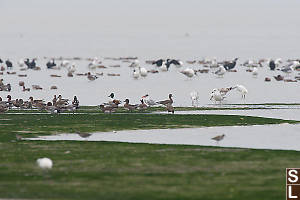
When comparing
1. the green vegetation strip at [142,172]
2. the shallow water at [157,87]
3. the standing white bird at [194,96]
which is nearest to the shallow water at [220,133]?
the green vegetation strip at [142,172]

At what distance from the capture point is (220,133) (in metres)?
42.5

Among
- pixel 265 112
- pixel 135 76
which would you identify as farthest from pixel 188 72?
pixel 265 112

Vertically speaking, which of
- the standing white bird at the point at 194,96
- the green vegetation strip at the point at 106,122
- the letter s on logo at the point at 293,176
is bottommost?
the letter s on logo at the point at 293,176

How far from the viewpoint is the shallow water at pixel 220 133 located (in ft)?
125

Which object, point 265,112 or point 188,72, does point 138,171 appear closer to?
point 265,112

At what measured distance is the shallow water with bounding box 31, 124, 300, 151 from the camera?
3809 cm

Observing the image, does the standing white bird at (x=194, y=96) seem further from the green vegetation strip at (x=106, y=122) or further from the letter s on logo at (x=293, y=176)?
the letter s on logo at (x=293, y=176)

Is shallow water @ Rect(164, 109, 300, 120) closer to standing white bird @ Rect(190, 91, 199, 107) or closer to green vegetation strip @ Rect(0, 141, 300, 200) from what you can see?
standing white bird @ Rect(190, 91, 199, 107)

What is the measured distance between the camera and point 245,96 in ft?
231

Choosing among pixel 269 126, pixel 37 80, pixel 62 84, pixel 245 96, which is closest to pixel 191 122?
pixel 269 126

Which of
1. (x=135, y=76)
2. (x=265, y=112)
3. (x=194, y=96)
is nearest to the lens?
(x=265, y=112)

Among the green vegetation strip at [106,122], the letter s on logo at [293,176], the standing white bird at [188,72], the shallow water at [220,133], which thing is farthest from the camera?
the standing white bird at [188,72]

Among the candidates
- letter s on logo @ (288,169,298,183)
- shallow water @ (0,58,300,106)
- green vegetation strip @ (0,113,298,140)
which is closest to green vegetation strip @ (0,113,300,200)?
letter s on logo @ (288,169,298,183)

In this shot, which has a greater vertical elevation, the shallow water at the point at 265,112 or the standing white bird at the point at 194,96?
the standing white bird at the point at 194,96
